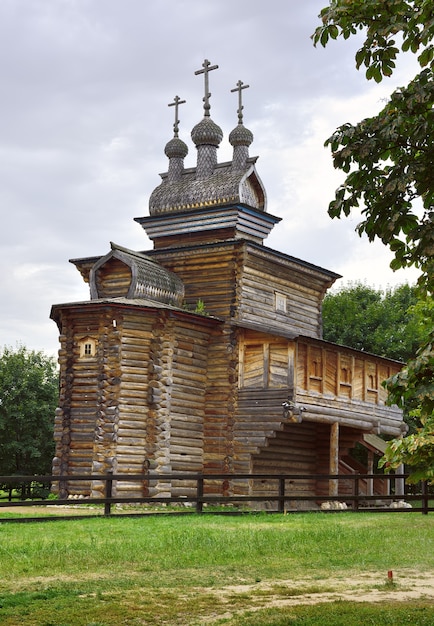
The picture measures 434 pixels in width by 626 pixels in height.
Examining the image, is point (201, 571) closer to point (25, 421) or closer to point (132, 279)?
point (132, 279)

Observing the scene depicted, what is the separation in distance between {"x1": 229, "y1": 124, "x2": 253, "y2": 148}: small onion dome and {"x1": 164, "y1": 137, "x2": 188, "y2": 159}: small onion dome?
214 centimetres

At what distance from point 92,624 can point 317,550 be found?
6.97 m

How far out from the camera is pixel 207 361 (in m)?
32.8

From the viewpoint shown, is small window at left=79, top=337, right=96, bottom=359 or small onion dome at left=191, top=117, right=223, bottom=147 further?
small onion dome at left=191, top=117, right=223, bottom=147

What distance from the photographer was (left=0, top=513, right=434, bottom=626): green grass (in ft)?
31.8

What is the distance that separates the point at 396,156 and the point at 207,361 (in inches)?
935

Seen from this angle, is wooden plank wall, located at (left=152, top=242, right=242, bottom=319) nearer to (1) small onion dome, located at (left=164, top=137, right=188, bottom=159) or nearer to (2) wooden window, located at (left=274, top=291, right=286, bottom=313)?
(2) wooden window, located at (left=274, top=291, right=286, bottom=313)

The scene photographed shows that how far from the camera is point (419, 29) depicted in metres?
9.25

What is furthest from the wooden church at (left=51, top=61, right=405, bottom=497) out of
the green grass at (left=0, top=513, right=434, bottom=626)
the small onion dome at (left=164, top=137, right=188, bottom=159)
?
the green grass at (left=0, top=513, right=434, bottom=626)

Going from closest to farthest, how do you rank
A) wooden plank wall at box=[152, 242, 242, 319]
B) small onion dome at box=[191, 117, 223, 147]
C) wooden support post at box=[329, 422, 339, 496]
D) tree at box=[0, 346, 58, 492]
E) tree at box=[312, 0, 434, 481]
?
tree at box=[312, 0, 434, 481] < wooden support post at box=[329, 422, 339, 496] < wooden plank wall at box=[152, 242, 242, 319] < small onion dome at box=[191, 117, 223, 147] < tree at box=[0, 346, 58, 492]

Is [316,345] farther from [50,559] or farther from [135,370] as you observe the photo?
[50,559]

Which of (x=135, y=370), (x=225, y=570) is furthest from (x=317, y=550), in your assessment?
(x=135, y=370)

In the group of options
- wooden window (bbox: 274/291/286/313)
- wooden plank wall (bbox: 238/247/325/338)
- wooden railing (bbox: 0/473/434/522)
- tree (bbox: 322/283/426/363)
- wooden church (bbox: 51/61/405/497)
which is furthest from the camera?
tree (bbox: 322/283/426/363)

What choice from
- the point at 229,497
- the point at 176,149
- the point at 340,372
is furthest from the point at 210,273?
the point at 229,497
